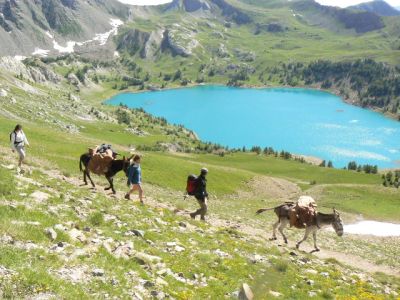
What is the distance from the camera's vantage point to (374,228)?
174 feet

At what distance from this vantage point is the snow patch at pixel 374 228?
50750mm

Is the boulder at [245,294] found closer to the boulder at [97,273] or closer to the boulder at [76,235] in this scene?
the boulder at [97,273]

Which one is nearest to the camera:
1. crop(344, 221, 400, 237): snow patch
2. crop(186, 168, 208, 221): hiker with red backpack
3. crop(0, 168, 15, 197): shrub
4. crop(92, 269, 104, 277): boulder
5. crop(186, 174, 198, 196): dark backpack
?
crop(92, 269, 104, 277): boulder

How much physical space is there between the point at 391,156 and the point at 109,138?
13002 centimetres

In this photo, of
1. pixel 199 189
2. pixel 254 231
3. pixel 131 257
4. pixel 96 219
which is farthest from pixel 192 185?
pixel 131 257

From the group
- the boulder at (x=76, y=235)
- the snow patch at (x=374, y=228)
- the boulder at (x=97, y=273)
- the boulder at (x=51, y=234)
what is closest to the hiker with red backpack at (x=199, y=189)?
the boulder at (x=76, y=235)

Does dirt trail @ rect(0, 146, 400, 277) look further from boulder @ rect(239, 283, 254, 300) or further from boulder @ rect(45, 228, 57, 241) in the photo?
boulder @ rect(45, 228, 57, 241)

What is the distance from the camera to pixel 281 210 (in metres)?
28.8

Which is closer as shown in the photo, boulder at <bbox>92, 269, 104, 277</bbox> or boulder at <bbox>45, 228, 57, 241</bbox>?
boulder at <bbox>92, 269, 104, 277</bbox>

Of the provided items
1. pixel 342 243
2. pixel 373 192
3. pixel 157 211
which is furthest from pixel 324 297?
pixel 373 192

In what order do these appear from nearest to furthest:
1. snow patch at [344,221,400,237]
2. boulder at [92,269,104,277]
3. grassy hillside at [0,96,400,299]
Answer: grassy hillside at [0,96,400,299], boulder at [92,269,104,277], snow patch at [344,221,400,237]

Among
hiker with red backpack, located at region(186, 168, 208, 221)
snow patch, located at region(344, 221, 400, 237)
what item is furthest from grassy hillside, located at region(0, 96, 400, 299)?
snow patch, located at region(344, 221, 400, 237)

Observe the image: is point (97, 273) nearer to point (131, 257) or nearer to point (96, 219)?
point (131, 257)

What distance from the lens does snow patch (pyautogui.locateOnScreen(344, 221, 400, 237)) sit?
50.8 m
